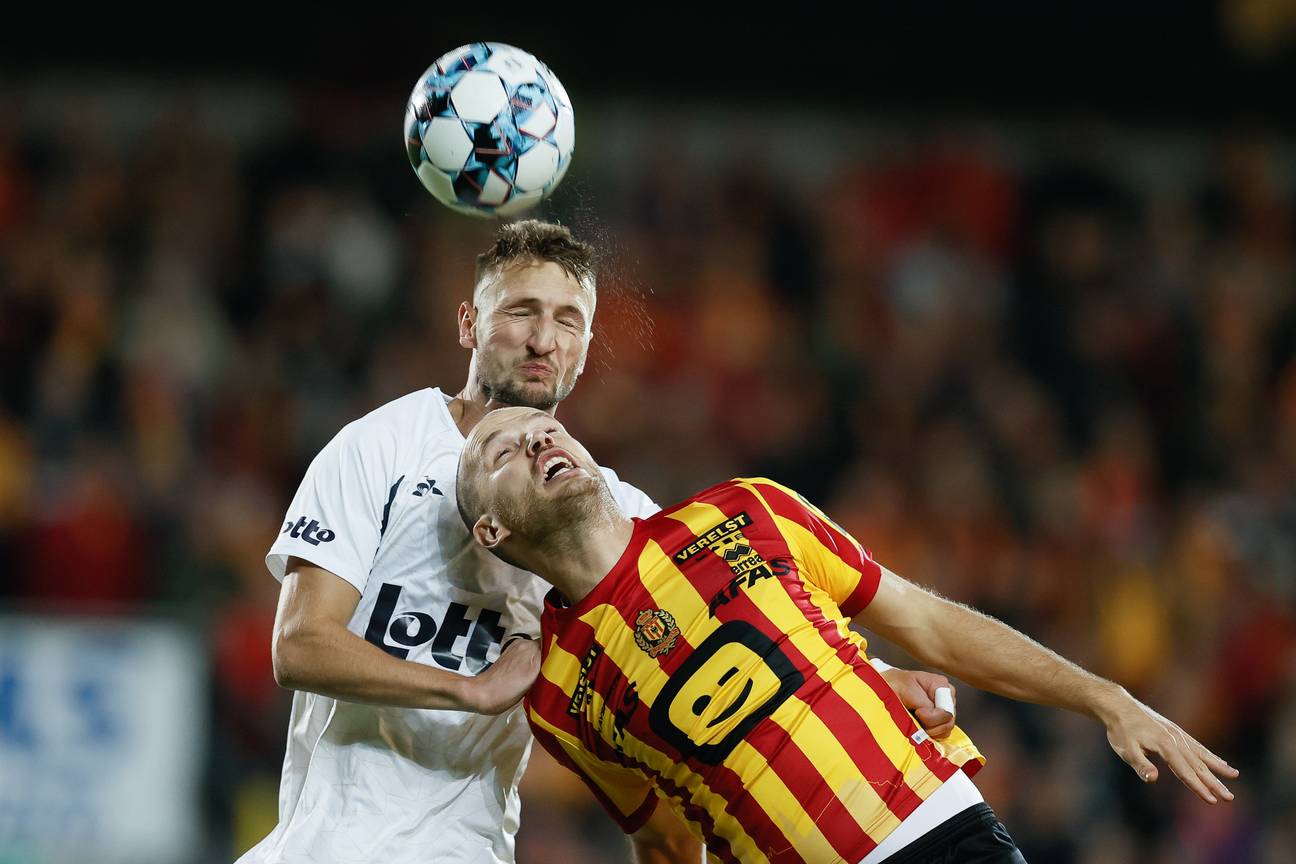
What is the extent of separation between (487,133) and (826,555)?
1.56m

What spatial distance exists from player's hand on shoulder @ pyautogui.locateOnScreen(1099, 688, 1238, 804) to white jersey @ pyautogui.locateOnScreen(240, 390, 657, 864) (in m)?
1.57

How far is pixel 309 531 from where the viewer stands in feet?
13.4

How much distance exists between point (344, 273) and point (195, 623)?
321 cm

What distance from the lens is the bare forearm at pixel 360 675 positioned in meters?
3.86

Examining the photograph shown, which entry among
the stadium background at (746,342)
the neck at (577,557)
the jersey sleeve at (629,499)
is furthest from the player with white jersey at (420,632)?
the stadium background at (746,342)

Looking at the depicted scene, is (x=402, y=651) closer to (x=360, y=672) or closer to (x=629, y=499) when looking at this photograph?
(x=360, y=672)

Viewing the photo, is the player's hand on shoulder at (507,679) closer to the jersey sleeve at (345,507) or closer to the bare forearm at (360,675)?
the bare forearm at (360,675)

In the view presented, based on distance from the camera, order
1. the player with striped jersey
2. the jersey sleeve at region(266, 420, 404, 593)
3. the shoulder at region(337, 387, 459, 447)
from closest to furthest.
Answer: the player with striped jersey → the jersey sleeve at region(266, 420, 404, 593) → the shoulder at region(337, 387, 459, 447)

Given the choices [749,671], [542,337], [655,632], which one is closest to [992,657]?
[749,671]

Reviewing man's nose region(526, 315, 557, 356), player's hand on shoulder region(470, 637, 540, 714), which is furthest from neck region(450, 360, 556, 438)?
player's hand on shoulder region(470, 637, 540, 714)

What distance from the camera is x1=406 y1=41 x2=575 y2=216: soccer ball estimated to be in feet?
15.0

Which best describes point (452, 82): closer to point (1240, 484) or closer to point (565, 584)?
point (565, 584)

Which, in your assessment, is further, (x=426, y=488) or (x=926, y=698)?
(x=426, y=488)

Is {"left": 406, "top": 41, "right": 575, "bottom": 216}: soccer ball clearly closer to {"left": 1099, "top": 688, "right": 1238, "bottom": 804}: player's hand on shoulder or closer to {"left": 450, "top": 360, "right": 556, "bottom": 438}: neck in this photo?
{"left": 450, "top": 360, "right": 556, "bottom": 438}: neck
